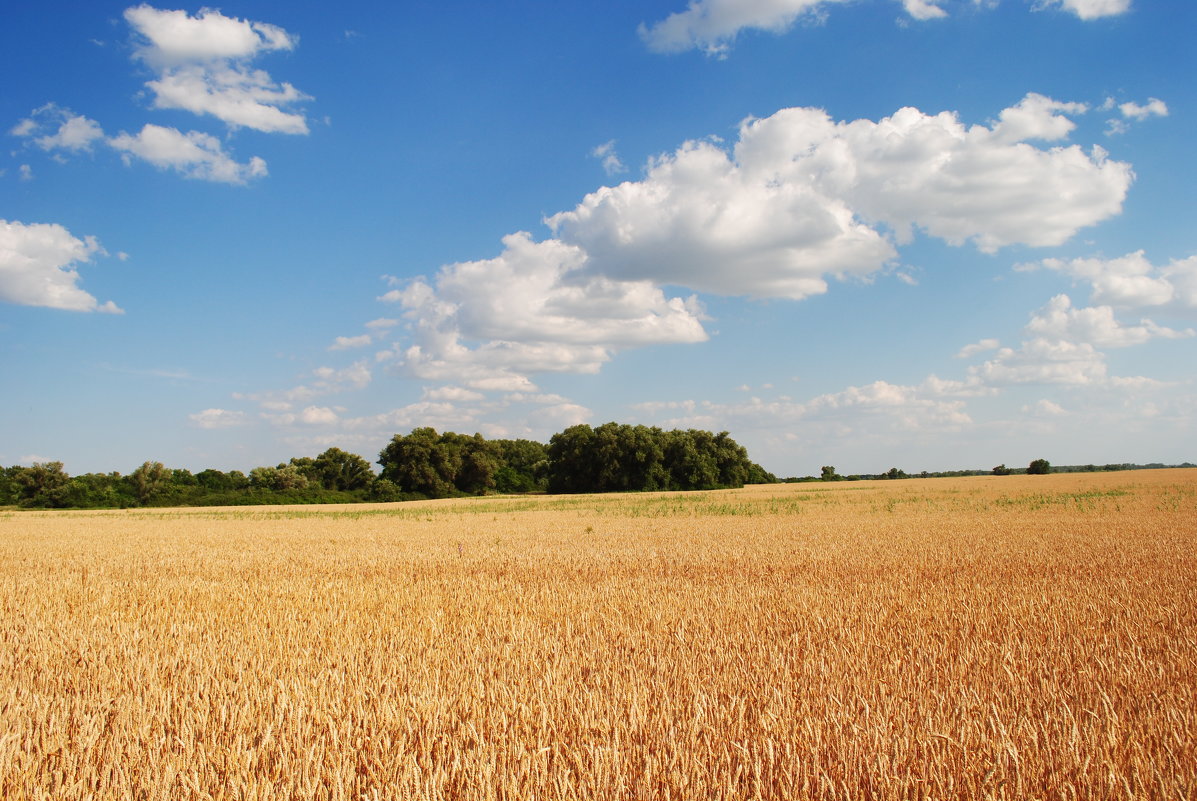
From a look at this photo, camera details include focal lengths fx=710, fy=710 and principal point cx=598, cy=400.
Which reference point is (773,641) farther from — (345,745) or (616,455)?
(616,455)

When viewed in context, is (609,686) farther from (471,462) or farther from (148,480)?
(471,462)

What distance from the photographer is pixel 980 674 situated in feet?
15.1

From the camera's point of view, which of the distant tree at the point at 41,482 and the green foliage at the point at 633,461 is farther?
the green foliage at the point at 633,461

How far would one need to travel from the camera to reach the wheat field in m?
3.04

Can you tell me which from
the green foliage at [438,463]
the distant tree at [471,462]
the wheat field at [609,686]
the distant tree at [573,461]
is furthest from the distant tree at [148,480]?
the wheat field at [609,686]

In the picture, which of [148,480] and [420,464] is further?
[420,464]

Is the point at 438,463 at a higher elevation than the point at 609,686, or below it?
higher

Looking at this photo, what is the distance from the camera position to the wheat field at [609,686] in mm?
3037

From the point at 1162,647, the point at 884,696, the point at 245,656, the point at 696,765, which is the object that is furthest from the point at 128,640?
the point at 1162,647

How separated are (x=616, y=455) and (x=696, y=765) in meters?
74.1

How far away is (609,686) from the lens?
14.2 feet

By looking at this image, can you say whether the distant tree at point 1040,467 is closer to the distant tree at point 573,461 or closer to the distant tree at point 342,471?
the distant tree at point 573,461

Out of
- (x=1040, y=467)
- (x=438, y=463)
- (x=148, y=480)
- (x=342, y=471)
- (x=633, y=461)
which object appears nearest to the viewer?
(x=148, y=480)

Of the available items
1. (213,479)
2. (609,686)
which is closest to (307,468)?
(213,479)
